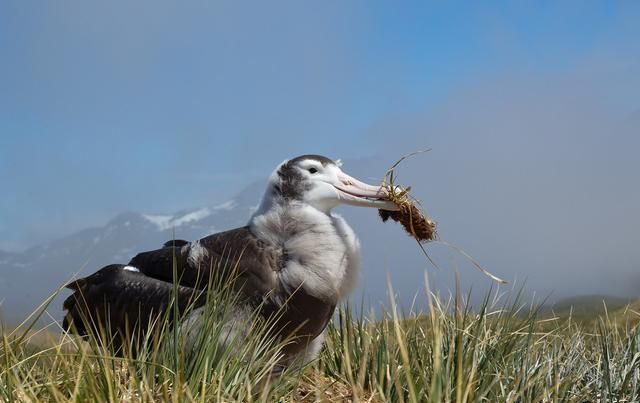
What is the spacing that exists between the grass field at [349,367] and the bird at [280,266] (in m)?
0.26

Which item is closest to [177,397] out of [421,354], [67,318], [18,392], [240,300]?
[18,392]

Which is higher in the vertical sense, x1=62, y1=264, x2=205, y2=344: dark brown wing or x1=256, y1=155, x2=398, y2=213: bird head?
x1=256, y1=155, x2=398, y2=213: bird head

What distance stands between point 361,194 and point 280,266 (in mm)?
895

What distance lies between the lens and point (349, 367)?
15.2ft

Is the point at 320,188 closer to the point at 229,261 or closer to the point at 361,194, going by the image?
the point at 361,194

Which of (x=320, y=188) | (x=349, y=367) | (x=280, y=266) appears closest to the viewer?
(x=349, y=367)

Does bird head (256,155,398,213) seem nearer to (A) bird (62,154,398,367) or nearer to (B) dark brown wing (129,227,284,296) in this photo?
(A) bird (62,154,398,367)

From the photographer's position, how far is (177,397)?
4.06 m

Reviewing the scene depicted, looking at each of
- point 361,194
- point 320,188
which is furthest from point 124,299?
point 361,194

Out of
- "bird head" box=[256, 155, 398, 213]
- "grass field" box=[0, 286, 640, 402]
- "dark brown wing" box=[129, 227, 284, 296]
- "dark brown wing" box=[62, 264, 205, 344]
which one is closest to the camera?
"grass field" box=[0, 286, 640, 402]

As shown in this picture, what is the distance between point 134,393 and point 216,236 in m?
1.87

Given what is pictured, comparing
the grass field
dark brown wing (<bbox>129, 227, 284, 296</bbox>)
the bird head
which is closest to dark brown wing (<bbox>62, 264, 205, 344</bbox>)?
dark brown wing (<bbox>129, 227, 284, 296</bbox>)

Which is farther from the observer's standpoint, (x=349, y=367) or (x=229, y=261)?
(x=229, y=261)

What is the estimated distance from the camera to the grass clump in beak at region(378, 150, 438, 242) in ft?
20.9
